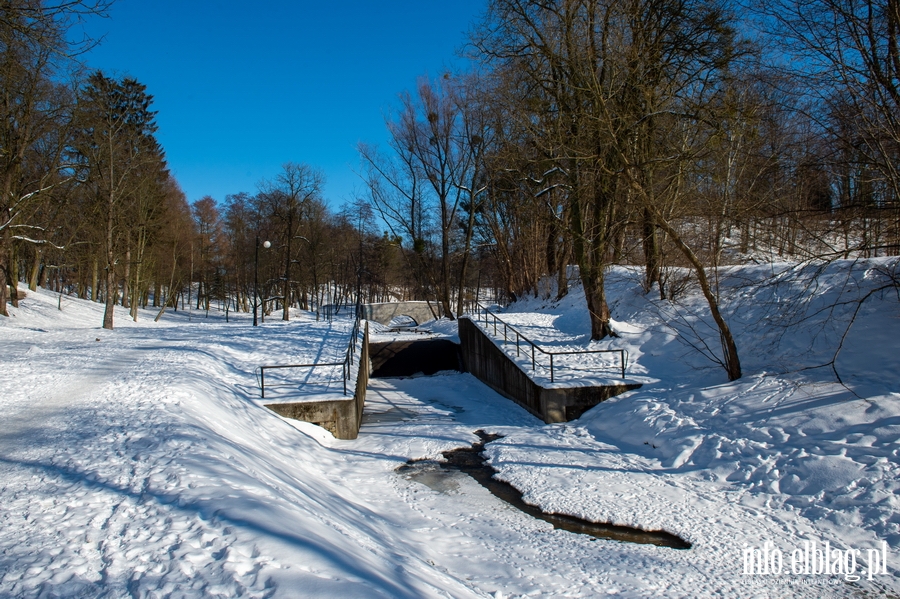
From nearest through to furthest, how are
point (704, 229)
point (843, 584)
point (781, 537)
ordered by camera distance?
point (843, 584) → point (781, 537) → point (704, 229)

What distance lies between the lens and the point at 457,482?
935 cm

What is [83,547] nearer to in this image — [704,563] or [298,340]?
[704,563]

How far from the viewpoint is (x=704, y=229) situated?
16594mm

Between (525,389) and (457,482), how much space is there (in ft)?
19.0

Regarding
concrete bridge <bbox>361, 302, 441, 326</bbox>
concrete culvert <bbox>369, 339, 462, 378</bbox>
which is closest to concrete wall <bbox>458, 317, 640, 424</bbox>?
concrete culvert <bbox>369, 339, 462, 378</bbox>

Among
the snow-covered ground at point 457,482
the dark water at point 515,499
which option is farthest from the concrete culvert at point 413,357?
the dark water at point 515,499

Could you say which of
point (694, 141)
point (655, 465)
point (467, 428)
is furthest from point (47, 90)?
point (655, 465)

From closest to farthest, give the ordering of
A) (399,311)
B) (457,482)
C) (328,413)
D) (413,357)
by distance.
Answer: (457,482) → (328,413) → (413,357) → (399,311)

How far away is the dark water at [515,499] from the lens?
275 inches

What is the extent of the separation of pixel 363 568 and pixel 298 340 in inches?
643

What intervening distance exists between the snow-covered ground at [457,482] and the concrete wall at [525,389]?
403 mm

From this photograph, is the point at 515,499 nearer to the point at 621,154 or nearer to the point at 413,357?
the point at 621,154

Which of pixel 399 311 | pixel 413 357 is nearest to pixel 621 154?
pixel 413 357

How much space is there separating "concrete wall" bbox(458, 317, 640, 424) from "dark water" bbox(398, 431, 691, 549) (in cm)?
179
